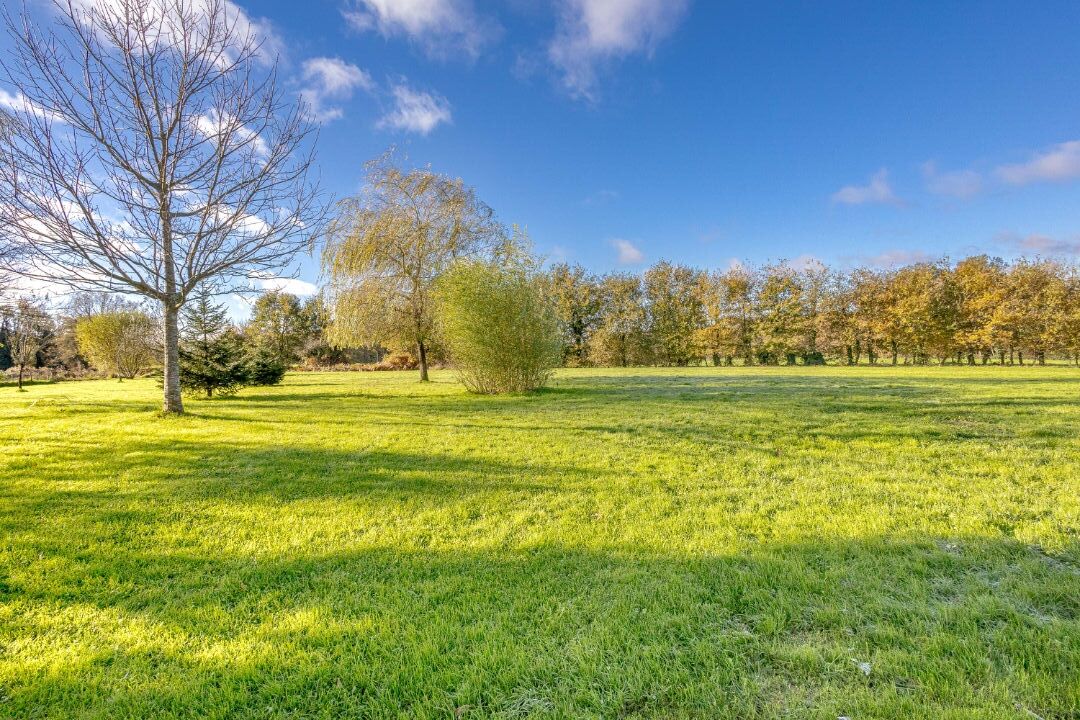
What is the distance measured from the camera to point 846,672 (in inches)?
77.3

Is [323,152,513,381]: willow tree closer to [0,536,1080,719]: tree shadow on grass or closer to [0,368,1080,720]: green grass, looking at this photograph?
[0,368,1080,720]: green grass

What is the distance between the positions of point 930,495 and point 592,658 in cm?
419

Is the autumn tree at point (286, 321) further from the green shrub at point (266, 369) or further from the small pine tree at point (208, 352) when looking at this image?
the small pine tree at point (208, 352)

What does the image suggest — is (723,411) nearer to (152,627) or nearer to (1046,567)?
(1046,567)

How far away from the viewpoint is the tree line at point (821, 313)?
29312 millimetres

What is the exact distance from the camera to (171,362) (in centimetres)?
984

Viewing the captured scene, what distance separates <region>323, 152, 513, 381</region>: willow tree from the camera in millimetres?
17359

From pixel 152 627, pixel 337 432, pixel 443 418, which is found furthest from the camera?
pixel 443 418

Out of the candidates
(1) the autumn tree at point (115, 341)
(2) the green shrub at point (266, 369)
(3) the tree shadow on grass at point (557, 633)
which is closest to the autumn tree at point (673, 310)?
(2) the green shrub at point (266, 369)

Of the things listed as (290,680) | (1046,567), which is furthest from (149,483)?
(1046,567)

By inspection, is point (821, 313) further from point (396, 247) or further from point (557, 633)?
point (557, 633)

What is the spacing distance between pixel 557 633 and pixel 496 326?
36.3ft

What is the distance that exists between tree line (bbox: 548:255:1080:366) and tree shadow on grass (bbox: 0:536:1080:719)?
27.7 metres

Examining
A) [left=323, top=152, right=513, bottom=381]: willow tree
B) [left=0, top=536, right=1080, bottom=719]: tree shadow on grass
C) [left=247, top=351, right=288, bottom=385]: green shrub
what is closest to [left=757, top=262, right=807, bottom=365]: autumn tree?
[left=323, top=152, right=513, bottom=381]: willow tree
